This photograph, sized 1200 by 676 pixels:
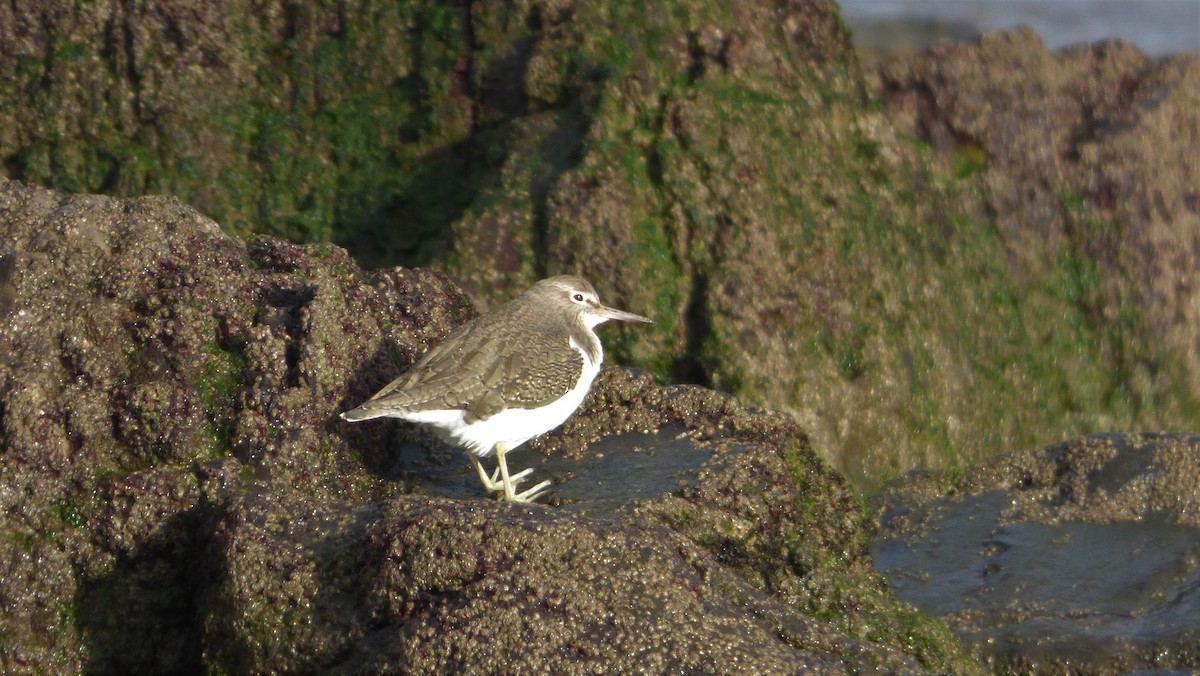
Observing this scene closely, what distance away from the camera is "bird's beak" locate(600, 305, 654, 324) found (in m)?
7.14

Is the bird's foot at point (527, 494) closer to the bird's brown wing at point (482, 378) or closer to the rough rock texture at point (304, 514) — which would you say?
the bird's brown wing at point (482, 378)

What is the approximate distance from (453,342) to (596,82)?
292 centimetres

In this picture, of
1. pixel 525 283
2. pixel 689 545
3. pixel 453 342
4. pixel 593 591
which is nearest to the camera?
pixel 593 591

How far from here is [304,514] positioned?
498 cm

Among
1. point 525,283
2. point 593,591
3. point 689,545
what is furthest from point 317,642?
point 525,283

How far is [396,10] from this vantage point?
8992 millimetres

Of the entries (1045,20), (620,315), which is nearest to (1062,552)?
(620,315)

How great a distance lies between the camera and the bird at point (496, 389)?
568cm

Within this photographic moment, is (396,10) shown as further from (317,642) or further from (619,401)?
(317,642)

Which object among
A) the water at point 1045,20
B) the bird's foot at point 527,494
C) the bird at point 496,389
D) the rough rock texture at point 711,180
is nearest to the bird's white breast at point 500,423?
the bird at point 496,389

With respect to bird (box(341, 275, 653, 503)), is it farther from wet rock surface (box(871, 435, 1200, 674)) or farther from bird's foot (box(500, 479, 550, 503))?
wet rock surface (box(871, 435, 1200, 674))

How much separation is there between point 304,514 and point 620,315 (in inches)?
107

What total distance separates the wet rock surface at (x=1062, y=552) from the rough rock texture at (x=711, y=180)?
0.98 meters

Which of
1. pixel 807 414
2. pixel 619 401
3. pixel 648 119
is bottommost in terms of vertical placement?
pixel 807 414
